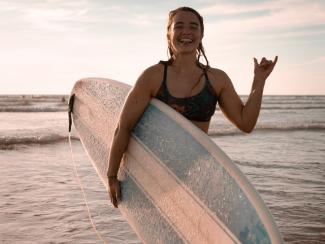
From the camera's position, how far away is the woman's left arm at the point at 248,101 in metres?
2.84

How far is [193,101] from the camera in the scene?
2898 mm

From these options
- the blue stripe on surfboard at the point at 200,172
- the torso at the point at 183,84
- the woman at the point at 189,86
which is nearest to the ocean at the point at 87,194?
the blue stripe on surfboard at the point at 200,172

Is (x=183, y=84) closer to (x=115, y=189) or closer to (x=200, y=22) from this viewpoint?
(x=200, y=22)

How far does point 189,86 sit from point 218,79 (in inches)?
8.4

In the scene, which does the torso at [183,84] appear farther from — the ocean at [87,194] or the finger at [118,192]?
the ocean at [87,194]

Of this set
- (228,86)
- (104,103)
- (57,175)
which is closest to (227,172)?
(228,86)

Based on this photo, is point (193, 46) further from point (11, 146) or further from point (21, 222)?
point (11, 146)

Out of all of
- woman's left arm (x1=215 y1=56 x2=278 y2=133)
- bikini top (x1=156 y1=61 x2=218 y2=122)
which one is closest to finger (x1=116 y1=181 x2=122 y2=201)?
bikini top (x1=156 y1=61 x2=218 y2=122)

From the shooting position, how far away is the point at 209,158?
8.09 ft

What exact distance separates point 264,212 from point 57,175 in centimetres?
598

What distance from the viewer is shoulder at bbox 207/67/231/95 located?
2.93 m

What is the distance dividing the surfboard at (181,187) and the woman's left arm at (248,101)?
1.23 ft

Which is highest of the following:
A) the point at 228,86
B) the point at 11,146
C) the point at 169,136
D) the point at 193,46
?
the point at 193,46

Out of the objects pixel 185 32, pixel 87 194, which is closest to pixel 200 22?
pixel 185 32
